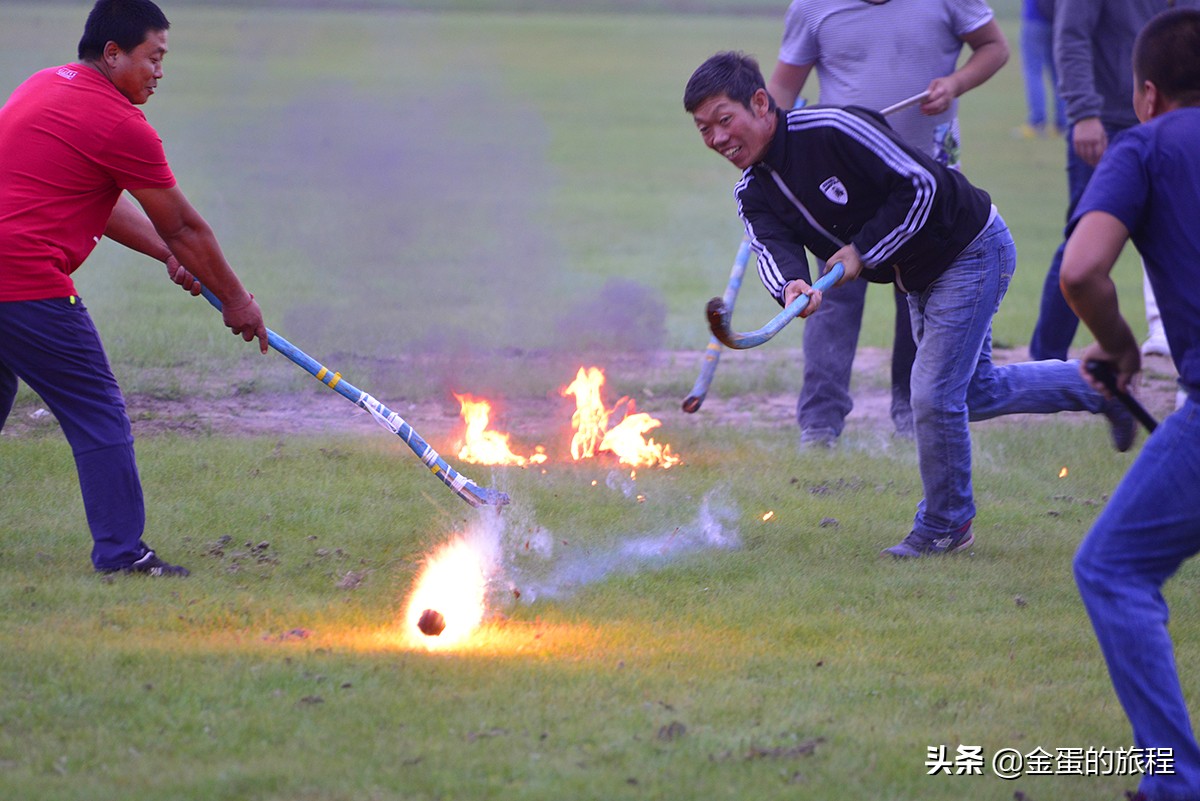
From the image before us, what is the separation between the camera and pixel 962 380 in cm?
515

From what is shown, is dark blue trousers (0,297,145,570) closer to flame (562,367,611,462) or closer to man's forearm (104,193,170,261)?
man's forearm (104,193,170,261)

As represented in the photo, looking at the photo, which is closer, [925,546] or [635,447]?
[925,546]

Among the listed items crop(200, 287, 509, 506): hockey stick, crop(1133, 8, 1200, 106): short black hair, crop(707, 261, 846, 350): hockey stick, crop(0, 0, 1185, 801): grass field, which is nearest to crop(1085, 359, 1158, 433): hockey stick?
crop(1133, 8, 1200, 106): short black hair

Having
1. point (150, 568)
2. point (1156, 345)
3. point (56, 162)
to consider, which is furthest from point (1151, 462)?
point (1156, 345)

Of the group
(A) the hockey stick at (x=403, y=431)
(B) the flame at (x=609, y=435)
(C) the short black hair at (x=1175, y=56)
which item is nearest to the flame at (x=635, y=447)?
(B) the flame at (x=609, y=435)

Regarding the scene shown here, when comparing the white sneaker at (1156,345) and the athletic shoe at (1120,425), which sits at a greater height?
the athletic shoe at (1120,425)

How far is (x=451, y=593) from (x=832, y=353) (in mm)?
2869

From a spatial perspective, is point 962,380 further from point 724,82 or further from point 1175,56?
point 1175,56

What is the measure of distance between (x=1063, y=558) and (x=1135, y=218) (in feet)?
8.02

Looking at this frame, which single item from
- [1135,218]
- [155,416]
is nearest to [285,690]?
[1135,218]

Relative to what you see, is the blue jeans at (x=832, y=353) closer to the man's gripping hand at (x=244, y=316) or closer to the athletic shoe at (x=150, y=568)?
the man's gripping hand at (x=244, y=316)

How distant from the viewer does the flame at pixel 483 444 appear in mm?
6387

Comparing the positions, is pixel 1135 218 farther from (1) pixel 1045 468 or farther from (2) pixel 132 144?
(1) pixel 1045 468

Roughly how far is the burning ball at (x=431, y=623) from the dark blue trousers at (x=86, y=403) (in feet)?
3.74
